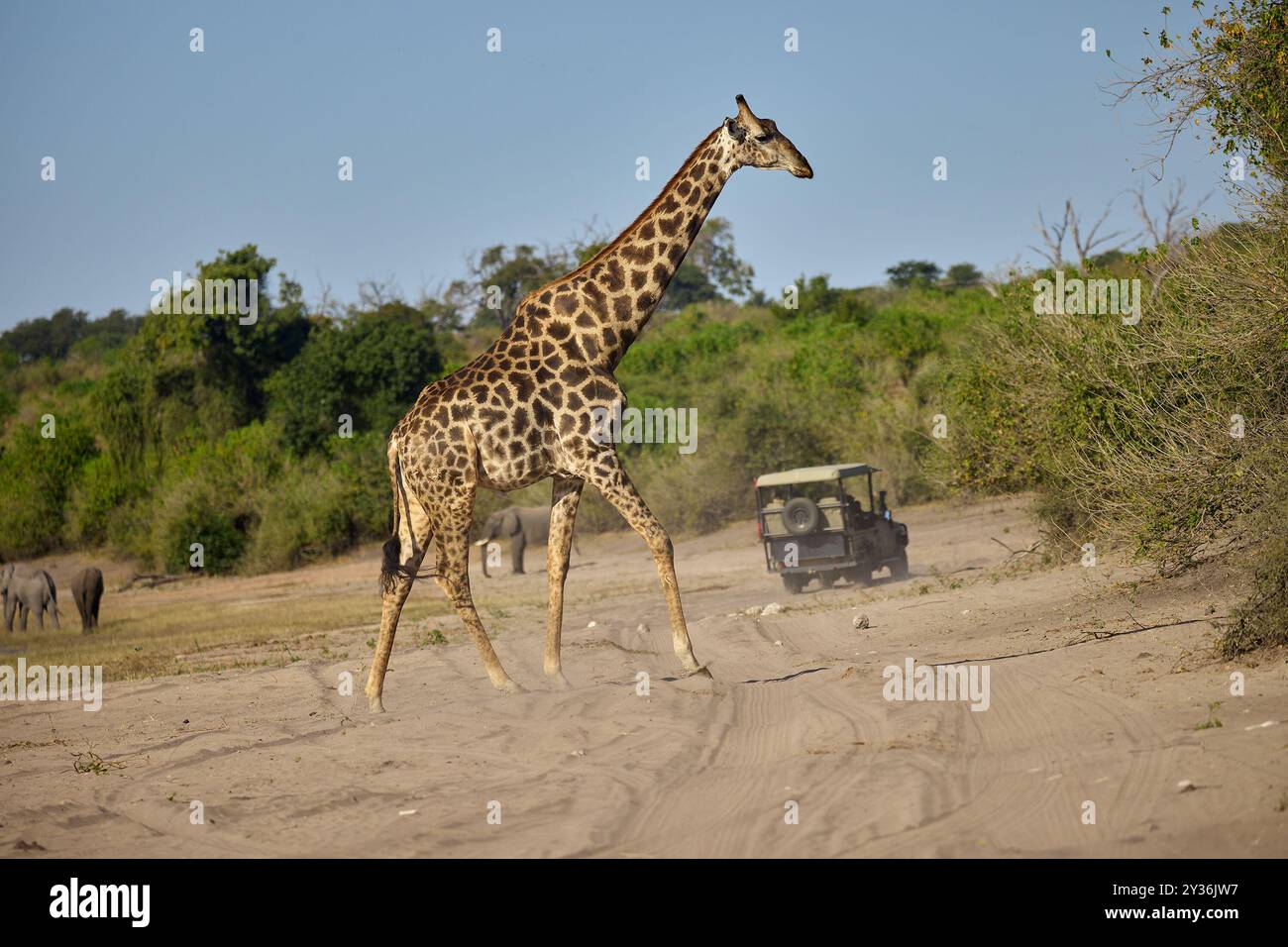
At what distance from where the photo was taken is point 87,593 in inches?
829

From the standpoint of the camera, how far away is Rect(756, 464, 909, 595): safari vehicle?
61.0ft

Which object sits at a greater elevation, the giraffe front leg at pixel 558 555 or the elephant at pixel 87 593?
the giraffe front leg at pixel 558 555

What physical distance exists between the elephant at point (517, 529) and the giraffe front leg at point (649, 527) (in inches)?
656

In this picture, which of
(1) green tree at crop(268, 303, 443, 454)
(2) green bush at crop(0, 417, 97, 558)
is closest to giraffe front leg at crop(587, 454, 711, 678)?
(1) green tree at crop(268, 303, 443, 454)

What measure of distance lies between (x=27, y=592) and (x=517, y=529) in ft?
30.1

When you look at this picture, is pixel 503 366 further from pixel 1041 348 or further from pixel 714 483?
pixel 714 483

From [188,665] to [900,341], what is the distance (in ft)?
78.4

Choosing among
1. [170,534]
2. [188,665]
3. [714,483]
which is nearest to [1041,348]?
[188,665]

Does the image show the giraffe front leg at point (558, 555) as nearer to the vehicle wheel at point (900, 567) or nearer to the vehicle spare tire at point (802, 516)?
the vehicle spare tire at point (802, 516)

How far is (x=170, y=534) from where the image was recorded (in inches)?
1293

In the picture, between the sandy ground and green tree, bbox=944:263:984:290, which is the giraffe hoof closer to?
the sandy ground

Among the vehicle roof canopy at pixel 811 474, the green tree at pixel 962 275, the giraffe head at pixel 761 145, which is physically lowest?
the vehicle roof canopy at pixel 811 474

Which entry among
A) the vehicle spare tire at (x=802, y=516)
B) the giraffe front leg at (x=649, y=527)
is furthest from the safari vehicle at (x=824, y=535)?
the giraffe front leg at (x=649, y=527)

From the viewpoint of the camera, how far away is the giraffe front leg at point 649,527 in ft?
32.4
